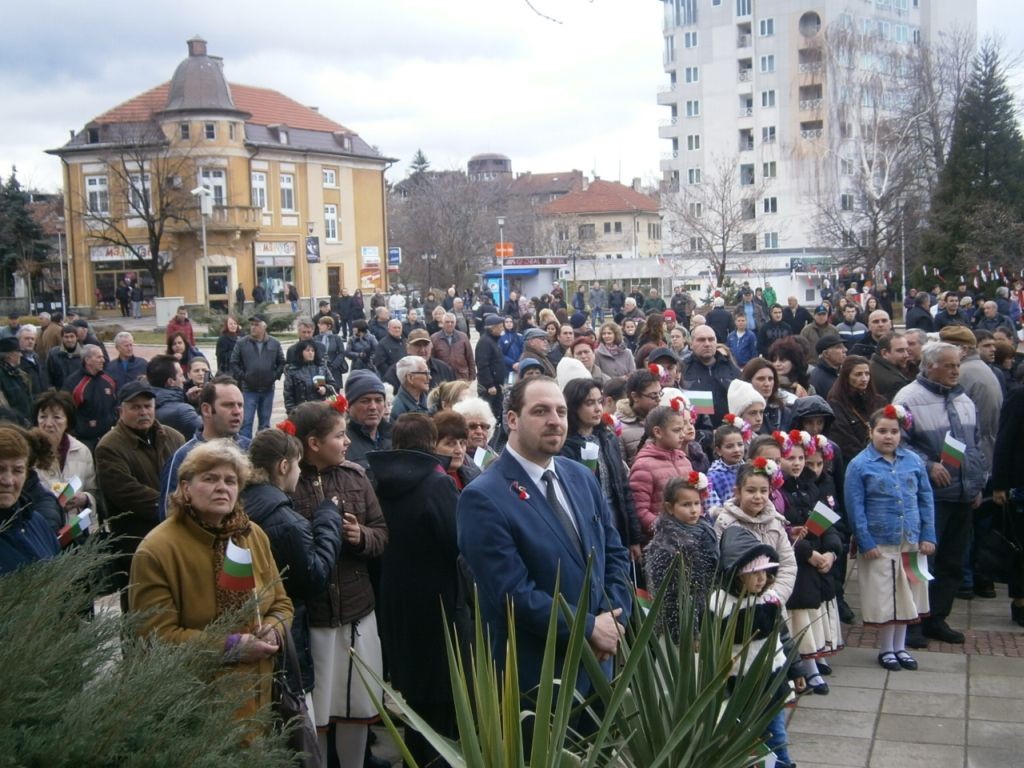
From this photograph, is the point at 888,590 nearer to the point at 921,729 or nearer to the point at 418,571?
the point at 921,729

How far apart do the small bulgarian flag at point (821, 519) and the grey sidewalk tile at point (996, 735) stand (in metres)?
1.38

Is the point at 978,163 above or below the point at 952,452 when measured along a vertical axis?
above

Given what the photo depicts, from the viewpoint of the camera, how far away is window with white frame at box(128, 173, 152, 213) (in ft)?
191

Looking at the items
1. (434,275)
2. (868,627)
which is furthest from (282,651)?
(434,275)

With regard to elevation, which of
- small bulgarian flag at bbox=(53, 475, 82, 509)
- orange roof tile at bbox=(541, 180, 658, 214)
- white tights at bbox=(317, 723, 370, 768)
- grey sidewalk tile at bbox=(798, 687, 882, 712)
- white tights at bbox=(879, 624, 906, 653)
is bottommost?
grey sidewalk tile at bbox=(798, 687, 882, 712)

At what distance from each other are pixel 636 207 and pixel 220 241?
5731cm

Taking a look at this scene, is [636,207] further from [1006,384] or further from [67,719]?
[67,719]

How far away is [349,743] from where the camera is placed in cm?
553

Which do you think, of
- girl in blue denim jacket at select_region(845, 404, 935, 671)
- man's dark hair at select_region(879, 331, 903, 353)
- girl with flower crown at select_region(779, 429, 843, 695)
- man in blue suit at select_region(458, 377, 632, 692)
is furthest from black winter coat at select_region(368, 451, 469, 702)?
man's dark hair at select_region(879, 331, 903, 353)

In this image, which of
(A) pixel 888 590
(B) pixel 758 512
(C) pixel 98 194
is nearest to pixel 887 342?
(A) pixel 888 590

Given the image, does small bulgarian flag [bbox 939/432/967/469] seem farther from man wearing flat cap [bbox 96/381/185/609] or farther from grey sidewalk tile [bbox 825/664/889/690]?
man wearing flat cap [bbox 96/381/185/609]

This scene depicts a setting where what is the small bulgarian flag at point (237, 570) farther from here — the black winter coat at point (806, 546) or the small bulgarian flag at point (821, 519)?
the small bulgarian flag at point (821, 519)

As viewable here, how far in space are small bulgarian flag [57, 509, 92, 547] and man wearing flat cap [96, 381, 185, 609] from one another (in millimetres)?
635

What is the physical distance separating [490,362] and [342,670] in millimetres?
10262
